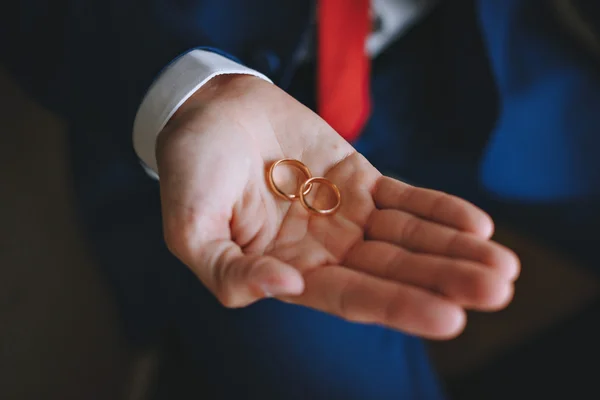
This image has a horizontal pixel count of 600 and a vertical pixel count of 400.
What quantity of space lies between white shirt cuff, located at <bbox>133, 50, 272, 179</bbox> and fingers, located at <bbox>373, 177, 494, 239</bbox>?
19 centimetres

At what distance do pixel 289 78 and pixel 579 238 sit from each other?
0.57m

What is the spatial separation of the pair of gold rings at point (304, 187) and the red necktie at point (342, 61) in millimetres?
72

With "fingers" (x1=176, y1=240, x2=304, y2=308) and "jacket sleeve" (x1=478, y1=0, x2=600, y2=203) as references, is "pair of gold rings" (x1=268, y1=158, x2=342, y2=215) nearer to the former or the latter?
"fingers" (x1=176, y1=240, x2=304, y2=308)

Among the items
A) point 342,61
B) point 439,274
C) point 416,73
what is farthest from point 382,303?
point 416,73

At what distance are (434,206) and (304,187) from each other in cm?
13

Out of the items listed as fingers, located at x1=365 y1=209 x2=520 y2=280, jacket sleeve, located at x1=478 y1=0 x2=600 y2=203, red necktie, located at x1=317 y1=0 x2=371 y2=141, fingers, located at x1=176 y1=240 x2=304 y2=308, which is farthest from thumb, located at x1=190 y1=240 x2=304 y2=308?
jacket sleeve, located at x1=478 y1=0 x2=600 y2=203

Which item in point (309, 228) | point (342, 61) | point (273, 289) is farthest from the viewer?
point (342, 61)

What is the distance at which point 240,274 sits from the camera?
47 centimetres

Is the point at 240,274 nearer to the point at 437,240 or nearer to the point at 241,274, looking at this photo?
the point at 241,274

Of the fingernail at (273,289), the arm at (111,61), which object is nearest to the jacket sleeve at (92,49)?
the arm at (111,61)

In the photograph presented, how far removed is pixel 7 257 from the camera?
3.19 ft

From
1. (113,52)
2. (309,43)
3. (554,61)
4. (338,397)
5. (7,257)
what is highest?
(554,61)

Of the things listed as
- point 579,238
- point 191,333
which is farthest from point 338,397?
point 579,238

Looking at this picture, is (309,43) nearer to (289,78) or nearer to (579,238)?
(289,78)
